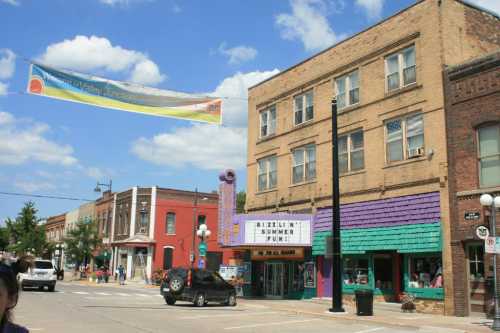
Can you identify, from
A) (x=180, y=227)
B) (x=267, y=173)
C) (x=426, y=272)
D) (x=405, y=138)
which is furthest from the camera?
(x=180, y=227)

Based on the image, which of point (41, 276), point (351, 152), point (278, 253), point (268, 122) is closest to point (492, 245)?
point (351, 152)

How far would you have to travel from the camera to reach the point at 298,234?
27469 millimetres

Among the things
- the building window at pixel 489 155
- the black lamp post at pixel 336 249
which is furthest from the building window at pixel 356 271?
the building window at pixel 489 155

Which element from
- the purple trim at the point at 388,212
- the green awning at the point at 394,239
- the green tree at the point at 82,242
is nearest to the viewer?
the green awning at the point at 394,239

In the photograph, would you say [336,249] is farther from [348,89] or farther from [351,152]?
[348,89]

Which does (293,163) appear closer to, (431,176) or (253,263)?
(253,263)

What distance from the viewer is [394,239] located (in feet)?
74.3

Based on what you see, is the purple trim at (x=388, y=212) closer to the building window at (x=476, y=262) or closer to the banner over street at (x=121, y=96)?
the building window at (x=476, y=262)

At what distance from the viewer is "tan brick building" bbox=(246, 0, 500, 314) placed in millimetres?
21812

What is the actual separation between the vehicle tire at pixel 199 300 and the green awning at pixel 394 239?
6111 mm

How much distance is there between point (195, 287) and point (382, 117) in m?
10.7

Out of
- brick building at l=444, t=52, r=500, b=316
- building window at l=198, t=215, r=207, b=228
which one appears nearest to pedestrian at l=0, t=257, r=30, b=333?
brick building at l=444, t=52, r=500, b=316

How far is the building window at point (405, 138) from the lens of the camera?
22486mm

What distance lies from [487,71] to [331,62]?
9224 mm
